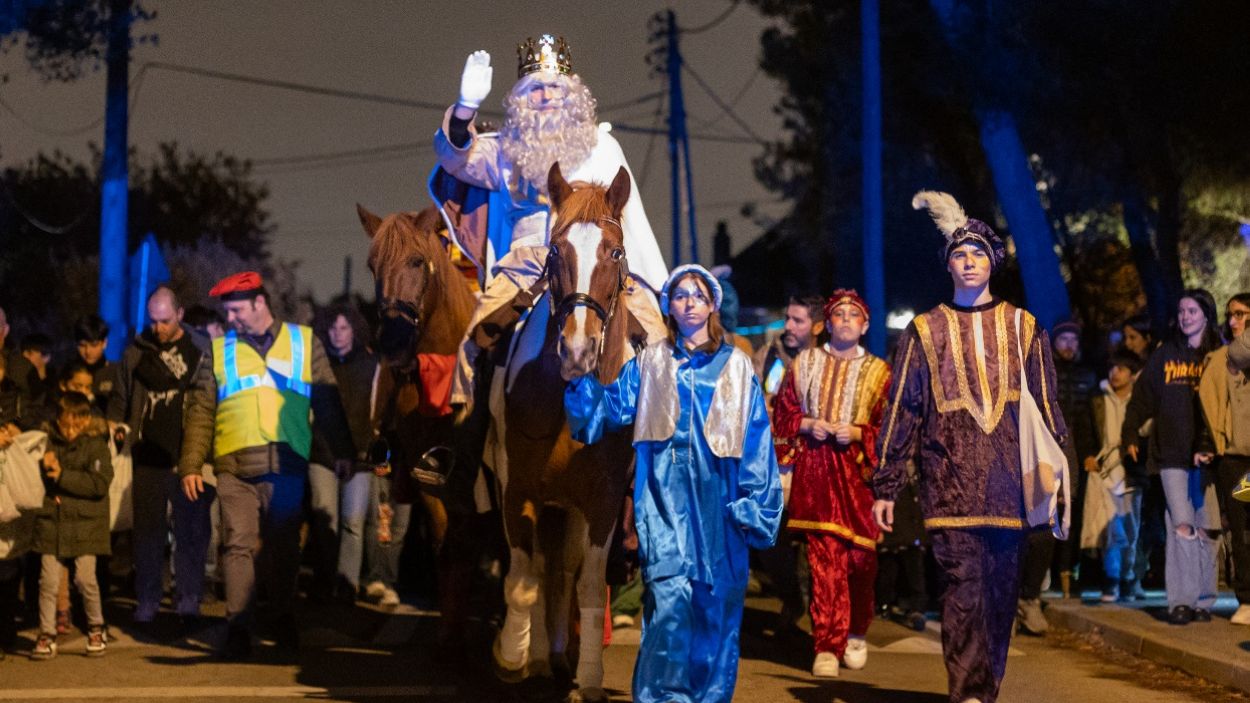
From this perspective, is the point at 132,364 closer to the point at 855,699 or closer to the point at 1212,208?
the point at 855,699

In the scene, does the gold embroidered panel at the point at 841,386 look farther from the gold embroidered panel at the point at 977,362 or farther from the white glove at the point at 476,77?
the white glove at the point at 476,77

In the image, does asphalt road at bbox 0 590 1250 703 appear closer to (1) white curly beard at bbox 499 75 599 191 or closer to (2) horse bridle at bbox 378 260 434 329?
(2) horse bridle at bbox 378 260 434 329

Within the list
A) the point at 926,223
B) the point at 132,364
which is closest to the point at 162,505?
the point at 132,364

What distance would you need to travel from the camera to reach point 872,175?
2034cm

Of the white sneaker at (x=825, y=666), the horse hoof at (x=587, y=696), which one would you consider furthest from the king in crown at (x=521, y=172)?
the white sneaker at (x=825, y=666)

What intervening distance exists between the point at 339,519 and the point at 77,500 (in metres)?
3.37

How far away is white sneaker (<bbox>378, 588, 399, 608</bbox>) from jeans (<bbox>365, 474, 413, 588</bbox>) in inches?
7.5

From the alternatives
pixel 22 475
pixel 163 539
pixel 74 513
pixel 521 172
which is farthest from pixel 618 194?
pixel 163 539

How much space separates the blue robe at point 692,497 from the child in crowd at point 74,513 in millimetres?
4417

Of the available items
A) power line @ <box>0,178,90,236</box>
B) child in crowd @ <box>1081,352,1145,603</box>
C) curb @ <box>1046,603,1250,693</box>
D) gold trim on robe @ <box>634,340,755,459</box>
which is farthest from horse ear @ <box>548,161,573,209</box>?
power line @ <box>0,178,90,236</box>

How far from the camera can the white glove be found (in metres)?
10.2

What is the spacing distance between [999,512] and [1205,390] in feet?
13.4

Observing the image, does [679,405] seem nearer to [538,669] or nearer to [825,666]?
[538,669]

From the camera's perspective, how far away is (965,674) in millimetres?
8062
